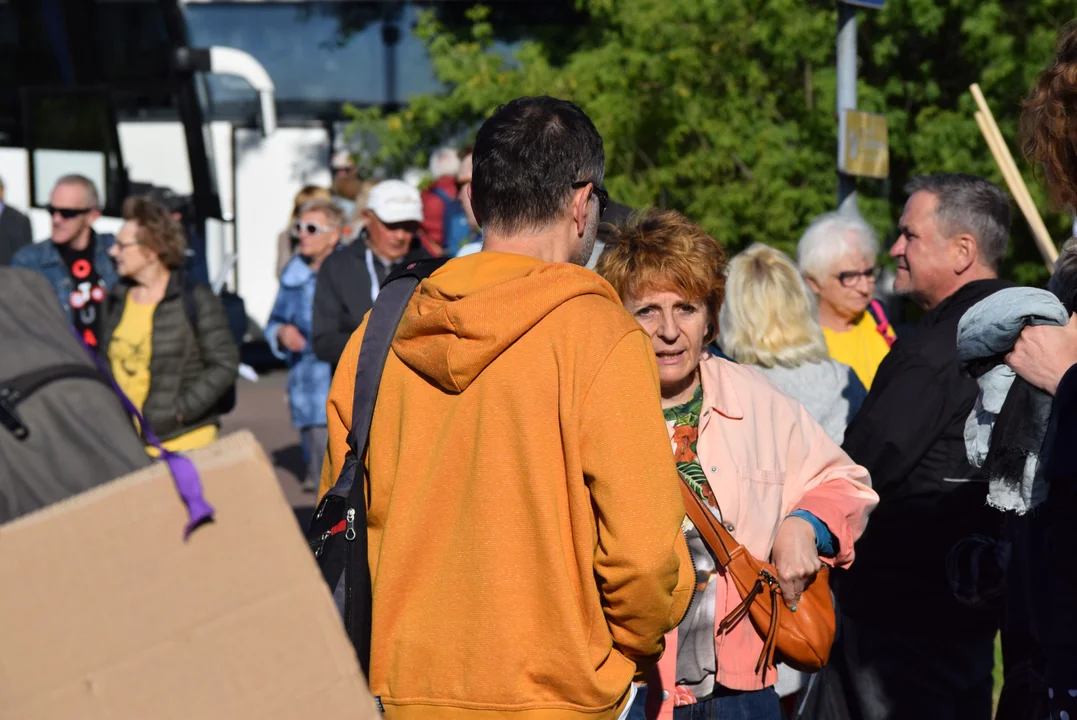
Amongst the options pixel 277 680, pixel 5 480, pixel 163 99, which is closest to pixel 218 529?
pixel 277 680

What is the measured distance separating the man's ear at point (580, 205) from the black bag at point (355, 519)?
1.28ft

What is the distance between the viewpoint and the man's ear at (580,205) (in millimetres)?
2691

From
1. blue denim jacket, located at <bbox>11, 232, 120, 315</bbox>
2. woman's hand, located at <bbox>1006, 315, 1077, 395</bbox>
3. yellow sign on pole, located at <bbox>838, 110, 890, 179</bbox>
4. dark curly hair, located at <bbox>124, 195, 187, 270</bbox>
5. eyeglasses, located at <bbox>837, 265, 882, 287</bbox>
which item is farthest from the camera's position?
blue denim jacket, located at <bbox>11, 232, 120, 315</bbox>

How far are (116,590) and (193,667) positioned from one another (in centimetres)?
16

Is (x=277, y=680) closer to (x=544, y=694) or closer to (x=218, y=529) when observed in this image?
(x=218, y=529)

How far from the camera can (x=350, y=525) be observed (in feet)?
8.71

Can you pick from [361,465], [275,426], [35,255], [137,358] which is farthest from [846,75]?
[275,426]

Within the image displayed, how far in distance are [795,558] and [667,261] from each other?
0.80 m

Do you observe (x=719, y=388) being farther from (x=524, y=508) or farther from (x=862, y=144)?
(x=862, y=144)

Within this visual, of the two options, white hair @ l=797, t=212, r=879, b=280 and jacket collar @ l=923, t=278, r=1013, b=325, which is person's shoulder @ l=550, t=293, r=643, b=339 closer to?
jacket collar @ l=923, t=278, r=1013, b=325

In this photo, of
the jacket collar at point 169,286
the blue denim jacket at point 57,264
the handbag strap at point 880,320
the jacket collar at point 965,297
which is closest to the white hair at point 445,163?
the blue denim jacket at point 57,264

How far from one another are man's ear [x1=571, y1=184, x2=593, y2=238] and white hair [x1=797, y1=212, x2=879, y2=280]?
126 inches

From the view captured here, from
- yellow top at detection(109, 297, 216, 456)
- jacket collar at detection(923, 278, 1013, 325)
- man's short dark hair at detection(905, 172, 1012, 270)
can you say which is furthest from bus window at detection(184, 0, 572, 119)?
jacket collar at detection(923, 278, 1013, 325)

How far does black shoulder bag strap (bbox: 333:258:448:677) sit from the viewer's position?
2635mm
